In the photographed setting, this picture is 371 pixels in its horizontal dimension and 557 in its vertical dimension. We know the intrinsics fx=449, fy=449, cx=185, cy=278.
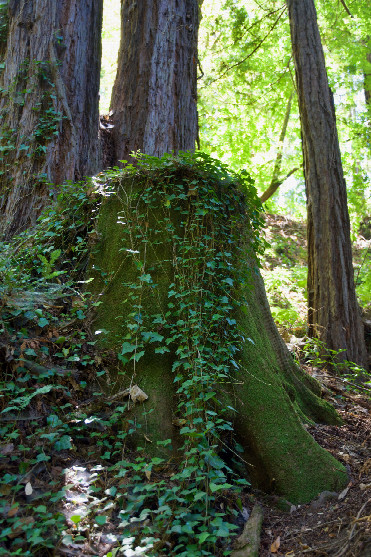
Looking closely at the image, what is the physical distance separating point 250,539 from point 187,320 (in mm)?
1500

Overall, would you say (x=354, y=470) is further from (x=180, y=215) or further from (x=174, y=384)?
(x=180, y=215)

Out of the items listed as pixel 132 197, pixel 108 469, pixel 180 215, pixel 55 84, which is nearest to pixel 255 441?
pixel 108 469

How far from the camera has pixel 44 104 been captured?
589cm

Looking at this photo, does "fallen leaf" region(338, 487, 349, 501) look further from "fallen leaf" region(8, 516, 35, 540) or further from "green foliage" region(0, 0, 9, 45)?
"green foliage" region(0, 0, 9, 45)

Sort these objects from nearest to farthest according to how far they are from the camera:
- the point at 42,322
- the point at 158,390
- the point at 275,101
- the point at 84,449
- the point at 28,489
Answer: the point at 28,489 → the point at 84,449 → the point at 42,322 → the point at 158,390 → the point at 275,101

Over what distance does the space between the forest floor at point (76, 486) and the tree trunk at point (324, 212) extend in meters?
2.92

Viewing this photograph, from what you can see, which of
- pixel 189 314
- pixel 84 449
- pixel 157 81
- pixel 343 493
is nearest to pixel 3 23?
pixel 157 81

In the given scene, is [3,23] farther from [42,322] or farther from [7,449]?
[7,449]

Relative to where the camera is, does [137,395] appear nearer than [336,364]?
Yes

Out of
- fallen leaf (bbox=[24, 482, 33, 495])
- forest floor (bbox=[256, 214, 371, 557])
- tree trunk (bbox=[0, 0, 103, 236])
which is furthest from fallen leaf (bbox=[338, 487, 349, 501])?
tree trunk (bbox=[0, 0, 103, 236])

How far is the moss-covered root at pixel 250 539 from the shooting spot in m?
2.51

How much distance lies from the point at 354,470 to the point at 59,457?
230 cm

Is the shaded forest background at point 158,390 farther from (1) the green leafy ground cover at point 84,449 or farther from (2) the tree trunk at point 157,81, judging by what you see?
(2) the tree trunk at point 157,81

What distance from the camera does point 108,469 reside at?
273 centimetres
